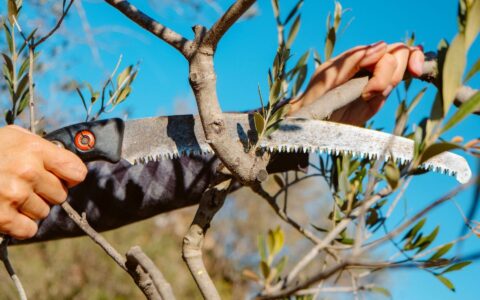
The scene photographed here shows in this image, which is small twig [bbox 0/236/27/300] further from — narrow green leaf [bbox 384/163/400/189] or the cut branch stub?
narrow green leaf [bbox 384/163/400/189]

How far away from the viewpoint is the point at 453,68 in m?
0.53

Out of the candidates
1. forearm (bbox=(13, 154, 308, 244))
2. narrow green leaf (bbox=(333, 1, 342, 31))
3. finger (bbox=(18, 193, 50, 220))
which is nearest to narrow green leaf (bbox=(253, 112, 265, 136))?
narrow green leaf (bbox=(333, 1, 342, 31))

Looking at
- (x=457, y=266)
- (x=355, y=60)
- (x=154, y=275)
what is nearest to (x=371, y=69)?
(x=355, y=60)

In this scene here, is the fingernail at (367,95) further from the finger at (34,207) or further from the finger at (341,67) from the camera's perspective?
the finger at (34,207)

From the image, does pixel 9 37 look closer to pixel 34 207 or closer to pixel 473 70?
pixel 34 207

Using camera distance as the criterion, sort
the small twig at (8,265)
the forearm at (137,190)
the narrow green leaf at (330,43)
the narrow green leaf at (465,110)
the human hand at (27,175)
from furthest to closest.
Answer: the forearm at (137,190) → the narrow green leaf at (330,43) → the human hand at (27,175) → the small twig at (8,265) → the narrow green leaf at (465,110)

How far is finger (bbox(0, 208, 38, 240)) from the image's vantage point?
1177 mm

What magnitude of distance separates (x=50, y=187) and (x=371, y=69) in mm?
753

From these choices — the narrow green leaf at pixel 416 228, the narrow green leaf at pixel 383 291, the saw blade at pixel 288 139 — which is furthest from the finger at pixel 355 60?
the narrow green leaf at pixel 383 291

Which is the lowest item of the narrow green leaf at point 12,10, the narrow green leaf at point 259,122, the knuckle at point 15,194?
the knuckle at point 15,194

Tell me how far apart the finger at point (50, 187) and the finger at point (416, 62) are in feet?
2.62

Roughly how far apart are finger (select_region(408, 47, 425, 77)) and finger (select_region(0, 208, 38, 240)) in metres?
0.90

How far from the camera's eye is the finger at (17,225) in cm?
118

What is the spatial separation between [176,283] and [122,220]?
335cm
